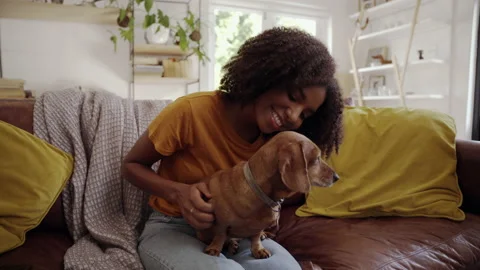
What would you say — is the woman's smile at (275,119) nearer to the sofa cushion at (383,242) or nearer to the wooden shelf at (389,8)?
the sofa cushion at (383,242)

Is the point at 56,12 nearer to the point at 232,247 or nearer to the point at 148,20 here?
the point at 148,20

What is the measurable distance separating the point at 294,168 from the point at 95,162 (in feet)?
2.56

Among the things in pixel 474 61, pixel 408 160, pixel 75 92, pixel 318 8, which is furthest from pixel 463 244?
pixel 318 8

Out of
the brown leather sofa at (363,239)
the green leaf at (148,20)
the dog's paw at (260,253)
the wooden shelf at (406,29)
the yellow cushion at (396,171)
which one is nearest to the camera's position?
the dog's paw at (260,253)

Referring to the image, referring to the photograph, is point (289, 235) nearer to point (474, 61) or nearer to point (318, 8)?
point (474, 61)

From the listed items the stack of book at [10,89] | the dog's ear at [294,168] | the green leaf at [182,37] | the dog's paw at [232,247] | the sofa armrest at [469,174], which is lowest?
the dog's paw at [232,247]

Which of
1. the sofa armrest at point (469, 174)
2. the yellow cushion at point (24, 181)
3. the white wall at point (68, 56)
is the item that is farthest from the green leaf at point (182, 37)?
the sofa armrest at point (469, 174)

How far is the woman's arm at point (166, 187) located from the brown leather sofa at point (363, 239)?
353 millimetres

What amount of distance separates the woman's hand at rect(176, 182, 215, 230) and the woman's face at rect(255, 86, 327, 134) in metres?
0.27

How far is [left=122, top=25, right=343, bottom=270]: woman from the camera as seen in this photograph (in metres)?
1.08

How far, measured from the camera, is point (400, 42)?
13.2ft

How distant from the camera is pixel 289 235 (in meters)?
1.46

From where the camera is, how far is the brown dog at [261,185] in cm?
97

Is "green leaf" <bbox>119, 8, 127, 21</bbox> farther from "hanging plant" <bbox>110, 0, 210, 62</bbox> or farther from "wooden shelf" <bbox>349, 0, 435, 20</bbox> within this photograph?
"wooden shelf" <bbox>349, 0, 435, 20</bbox>
